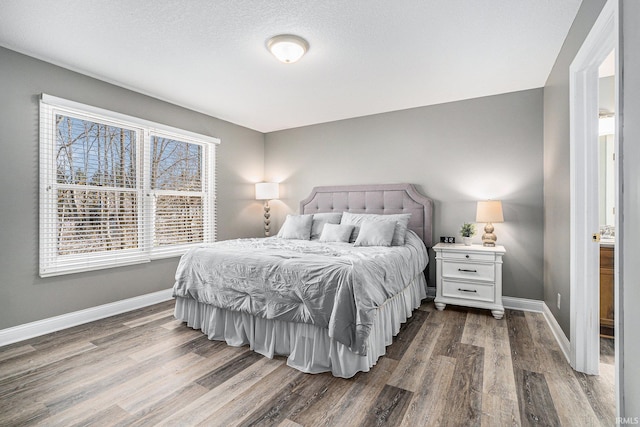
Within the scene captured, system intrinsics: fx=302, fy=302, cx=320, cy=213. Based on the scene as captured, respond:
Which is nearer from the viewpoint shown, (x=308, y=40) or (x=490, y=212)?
(x=308, y=40)

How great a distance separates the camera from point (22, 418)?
5.43ft

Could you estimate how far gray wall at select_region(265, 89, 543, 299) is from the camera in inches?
134

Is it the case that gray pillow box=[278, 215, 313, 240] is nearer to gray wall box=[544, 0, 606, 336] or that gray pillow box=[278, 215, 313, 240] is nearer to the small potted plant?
the small potted plant

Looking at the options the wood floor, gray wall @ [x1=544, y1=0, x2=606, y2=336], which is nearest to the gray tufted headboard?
gray wall @ [x1=544, y1=0, x2=606, y2=336]

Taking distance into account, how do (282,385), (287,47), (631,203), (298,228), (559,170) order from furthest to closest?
1. (298,228)
2. (559,170)
3. (287,47)
4. (282,385)
5. (631,203)

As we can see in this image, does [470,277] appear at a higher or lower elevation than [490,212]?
lower

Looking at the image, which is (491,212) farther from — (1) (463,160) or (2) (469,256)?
(1) (463,160)

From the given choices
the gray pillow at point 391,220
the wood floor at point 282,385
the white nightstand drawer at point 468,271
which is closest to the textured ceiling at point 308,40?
the gray pillow at point 391,220

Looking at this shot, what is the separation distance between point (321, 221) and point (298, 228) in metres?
0.35

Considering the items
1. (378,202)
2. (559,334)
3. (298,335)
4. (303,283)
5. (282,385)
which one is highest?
(378,202)

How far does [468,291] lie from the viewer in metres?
3.27

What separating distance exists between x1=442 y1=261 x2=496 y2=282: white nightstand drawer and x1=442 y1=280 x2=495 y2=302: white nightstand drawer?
0.25 ft

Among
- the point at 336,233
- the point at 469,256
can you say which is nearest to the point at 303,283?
the point at 336,233

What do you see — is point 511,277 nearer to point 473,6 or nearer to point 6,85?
point 473,6
